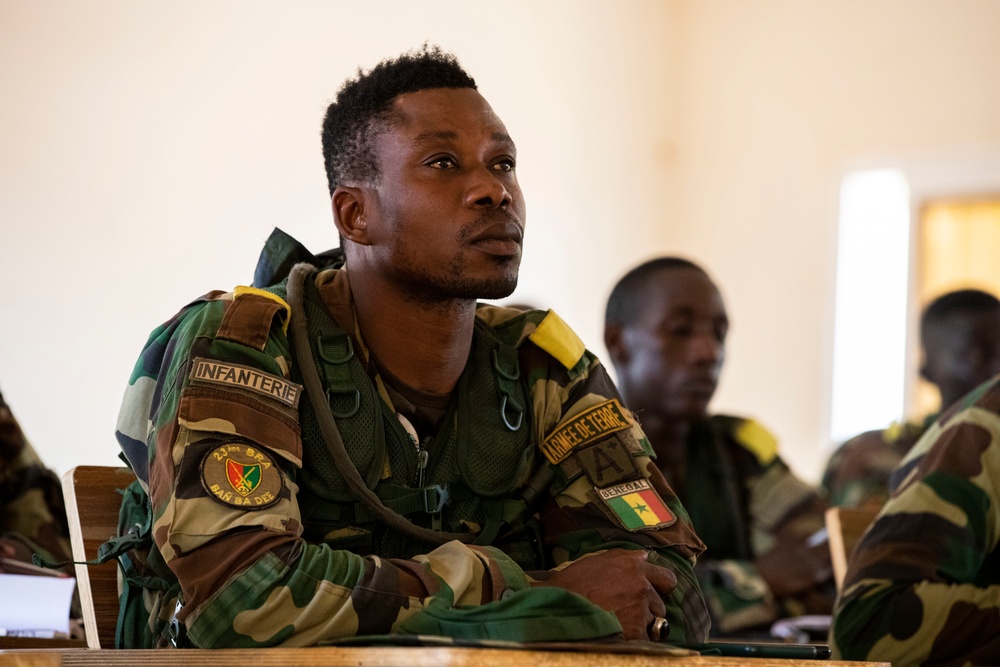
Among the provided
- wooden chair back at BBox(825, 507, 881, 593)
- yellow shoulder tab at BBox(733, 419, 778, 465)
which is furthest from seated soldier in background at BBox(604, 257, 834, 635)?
wooden chair back at BBox(825, 507, 881, 593)

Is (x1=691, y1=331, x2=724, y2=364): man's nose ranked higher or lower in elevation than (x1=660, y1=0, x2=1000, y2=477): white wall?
lower

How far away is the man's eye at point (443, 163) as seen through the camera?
2127 mm

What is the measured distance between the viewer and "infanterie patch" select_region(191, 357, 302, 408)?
1819mm

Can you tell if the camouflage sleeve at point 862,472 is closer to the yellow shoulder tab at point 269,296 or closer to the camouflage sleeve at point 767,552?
the camouflage sleeve at point 767,552

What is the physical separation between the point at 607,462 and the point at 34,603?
99cm

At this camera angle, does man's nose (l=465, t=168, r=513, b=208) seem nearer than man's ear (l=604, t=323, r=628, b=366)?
Yes

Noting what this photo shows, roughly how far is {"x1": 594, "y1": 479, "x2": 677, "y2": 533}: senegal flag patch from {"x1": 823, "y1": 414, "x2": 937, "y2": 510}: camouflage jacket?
2.73 metres

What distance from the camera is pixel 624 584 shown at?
5.92ft

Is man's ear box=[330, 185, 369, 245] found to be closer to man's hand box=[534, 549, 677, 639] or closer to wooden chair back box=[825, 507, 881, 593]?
man's hand box=[534, 549, 677, 639]

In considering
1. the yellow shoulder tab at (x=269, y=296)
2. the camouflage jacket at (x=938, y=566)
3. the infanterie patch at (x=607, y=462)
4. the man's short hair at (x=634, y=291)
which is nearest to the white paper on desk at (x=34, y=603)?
the yellow shoulder tab at (x=269, y=296)

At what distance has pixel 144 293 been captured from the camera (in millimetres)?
4227

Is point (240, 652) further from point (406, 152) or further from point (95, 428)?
point (95, 428)

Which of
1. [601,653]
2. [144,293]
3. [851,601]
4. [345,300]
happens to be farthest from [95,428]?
[601,653]

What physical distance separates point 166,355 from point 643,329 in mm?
2169
